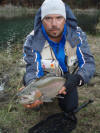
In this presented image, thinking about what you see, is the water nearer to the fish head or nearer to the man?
the man

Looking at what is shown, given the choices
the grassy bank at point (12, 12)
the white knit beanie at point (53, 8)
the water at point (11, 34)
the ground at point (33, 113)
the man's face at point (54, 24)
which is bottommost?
the grassy bank at point (12, 12)

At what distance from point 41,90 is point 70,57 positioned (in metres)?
0.86

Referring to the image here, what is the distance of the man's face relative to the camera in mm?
2799

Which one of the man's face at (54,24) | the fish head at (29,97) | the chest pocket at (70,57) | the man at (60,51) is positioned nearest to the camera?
the fish head at (29,97)

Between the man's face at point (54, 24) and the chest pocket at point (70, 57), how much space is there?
0.26 m

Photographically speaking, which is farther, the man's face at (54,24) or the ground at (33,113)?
the ground at (33,113)

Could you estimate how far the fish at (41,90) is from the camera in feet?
7.69

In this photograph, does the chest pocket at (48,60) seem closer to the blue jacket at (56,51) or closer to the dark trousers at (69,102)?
the blue jacket at (56,51)

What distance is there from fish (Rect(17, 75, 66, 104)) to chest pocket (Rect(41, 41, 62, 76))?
1.61 feet

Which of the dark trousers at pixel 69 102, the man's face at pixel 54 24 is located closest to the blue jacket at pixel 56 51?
the man's face at pixel 54 24

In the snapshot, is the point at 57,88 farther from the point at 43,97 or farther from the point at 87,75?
the point at 87,75

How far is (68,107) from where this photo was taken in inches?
120

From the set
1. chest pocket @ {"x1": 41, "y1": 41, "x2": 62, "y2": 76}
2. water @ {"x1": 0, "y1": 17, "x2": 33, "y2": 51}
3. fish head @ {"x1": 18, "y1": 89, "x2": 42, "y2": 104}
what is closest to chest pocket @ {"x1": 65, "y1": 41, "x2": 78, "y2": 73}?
chest pocket @ {"x1": 41, "y1": 41, "x2": 62, "y2": 76}

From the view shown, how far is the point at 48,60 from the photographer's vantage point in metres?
3.12
